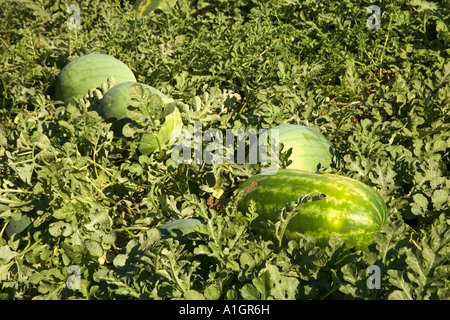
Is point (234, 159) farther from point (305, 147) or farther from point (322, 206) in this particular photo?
point (322, 206)

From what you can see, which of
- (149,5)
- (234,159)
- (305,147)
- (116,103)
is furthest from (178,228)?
(149,5)

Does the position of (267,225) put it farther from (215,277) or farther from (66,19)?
(66,19)

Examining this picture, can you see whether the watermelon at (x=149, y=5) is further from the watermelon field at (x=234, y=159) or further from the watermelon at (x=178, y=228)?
the watermelon at (x=178, y=228)

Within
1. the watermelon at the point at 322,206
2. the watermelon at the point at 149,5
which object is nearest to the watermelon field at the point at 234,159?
the watermelon at the point at 322,206

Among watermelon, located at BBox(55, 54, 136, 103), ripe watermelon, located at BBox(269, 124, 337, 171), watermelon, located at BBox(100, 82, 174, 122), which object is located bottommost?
ripe watermelon, located at BBox(269, 124, 337, 171)

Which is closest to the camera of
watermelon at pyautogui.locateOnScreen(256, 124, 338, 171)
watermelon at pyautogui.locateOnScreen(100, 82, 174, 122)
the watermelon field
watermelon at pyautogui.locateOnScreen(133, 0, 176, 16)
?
the watermelon field

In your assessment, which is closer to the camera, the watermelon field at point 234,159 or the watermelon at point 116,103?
the watermelon field at point 234,159

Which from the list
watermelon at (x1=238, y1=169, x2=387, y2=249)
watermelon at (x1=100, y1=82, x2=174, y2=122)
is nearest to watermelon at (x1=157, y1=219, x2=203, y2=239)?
watermelon at (x1=238, y1=169, x2=387, y2=249)

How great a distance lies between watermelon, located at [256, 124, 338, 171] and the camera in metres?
3.07

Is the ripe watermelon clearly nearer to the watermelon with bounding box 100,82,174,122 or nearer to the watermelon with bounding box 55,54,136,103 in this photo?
the watermelon with bounding box 100,82,174,122

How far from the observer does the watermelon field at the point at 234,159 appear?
233cm

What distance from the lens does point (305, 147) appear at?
10.2ft

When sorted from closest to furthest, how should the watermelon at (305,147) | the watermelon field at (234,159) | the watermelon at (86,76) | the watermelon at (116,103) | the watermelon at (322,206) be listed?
the watermelon field at (234,159)
the watermelon at (322,206)
the watermelon at (305,147)
the watermelon at (116,103)
the watermelon at (86,76)

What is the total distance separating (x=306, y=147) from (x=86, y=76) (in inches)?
74.8
